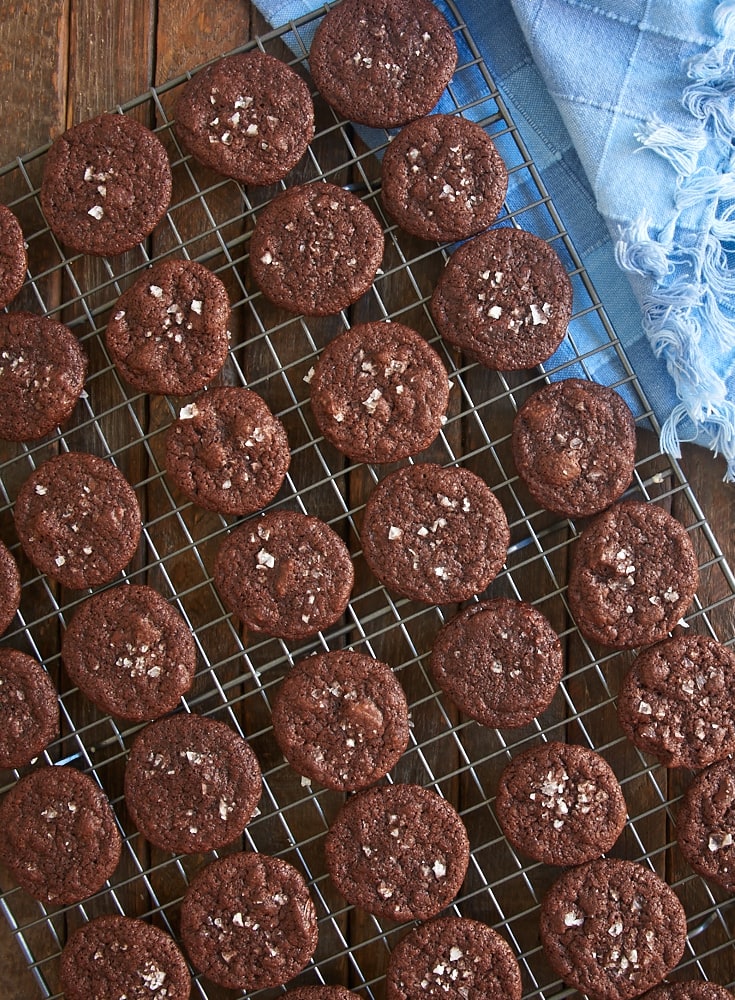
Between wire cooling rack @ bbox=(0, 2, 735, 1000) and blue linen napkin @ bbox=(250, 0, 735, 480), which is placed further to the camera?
wire cooling rack @ bbox=(0, 2, 735, 1000)

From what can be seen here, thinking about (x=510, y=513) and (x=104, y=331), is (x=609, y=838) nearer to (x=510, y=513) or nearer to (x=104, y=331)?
(x=510, y=513)

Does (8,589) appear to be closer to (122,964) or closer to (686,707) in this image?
(122,964)

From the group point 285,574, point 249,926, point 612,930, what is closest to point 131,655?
point 285,574

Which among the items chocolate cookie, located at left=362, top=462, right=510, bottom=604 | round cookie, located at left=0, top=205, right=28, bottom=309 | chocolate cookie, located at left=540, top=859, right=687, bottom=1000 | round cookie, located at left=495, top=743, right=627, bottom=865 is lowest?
chocolate cookie, located at left=540, top=859, right=687, bottom=1000

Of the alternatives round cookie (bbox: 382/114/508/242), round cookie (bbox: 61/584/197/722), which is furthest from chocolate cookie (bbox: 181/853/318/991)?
round cookie (bbox: 382/114/508/242)

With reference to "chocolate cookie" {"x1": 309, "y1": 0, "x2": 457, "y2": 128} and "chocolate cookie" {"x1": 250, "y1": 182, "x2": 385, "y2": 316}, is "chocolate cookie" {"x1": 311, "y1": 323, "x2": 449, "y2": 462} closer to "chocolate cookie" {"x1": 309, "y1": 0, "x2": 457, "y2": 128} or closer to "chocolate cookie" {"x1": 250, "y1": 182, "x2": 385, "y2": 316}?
"chocolate cookie" {"x1": 250, "y1": 182, "x2": 385, "y2": 316}

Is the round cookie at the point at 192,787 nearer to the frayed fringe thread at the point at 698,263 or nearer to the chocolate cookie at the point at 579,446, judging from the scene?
the chocolate cookie at the point at 579,446
